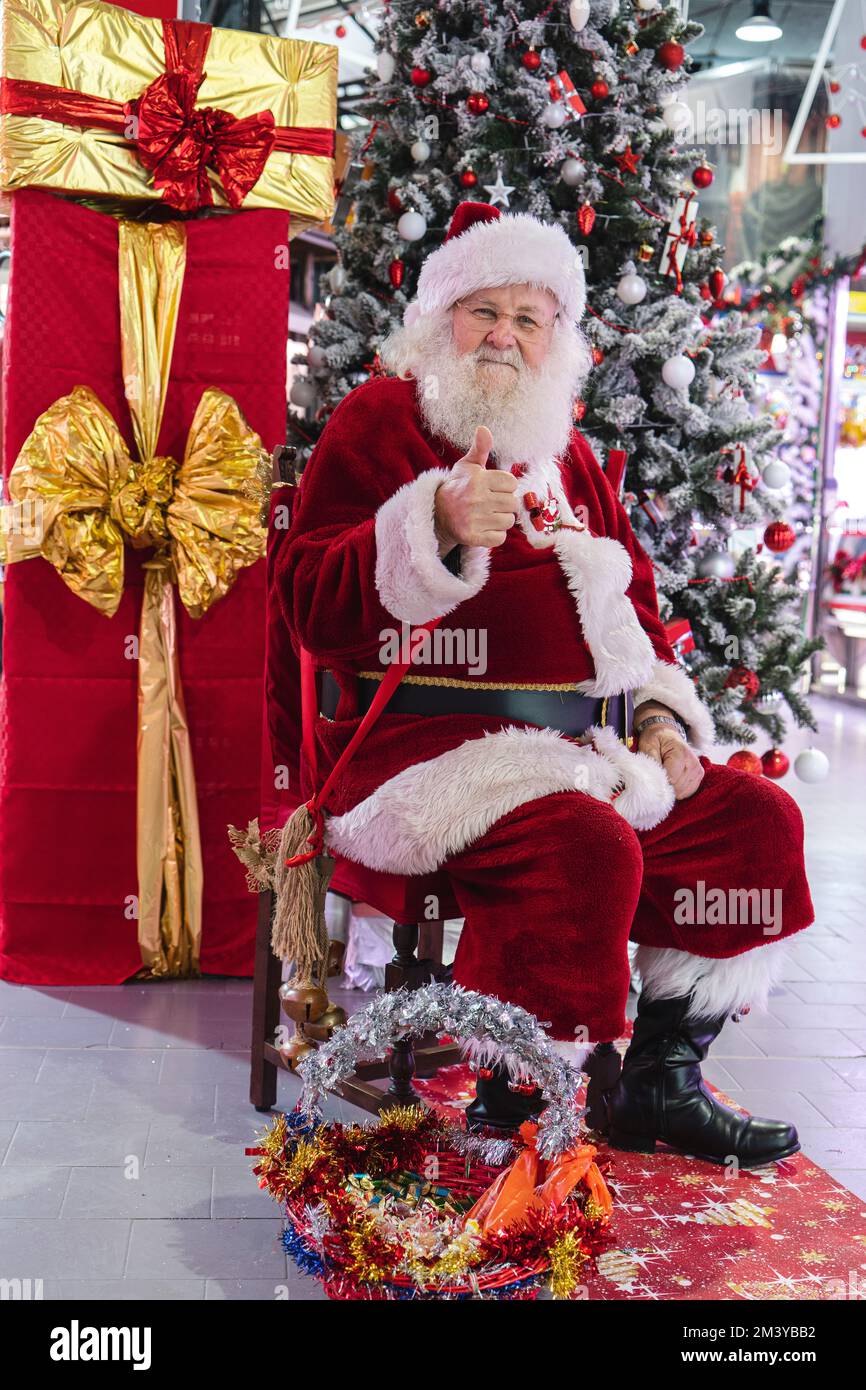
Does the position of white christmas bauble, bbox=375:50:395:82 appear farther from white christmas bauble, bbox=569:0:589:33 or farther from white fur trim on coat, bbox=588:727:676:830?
white fur trim on coat, bbox=588:727:676:830

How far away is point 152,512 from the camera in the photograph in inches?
121

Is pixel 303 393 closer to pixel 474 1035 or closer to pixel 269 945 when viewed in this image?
pixel 269 945

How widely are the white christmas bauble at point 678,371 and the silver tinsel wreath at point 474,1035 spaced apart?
2.05 metres

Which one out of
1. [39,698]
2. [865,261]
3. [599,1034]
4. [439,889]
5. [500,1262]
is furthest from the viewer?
[865,261]

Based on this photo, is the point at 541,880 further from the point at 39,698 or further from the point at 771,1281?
the point at 39,698

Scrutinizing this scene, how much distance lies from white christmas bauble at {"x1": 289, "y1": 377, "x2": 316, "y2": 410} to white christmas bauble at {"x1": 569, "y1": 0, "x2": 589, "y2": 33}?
117cm

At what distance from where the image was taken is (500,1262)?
66.8 inches

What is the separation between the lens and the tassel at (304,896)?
2275mm

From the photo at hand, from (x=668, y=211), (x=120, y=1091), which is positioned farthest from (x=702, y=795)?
(x=668, y=211)

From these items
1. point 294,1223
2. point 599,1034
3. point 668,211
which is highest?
point 668,211

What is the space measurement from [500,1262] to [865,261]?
30.2 ft

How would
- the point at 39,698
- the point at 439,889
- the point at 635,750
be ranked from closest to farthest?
the point at 439,889 < the point at 635,750 < the point at 39,698

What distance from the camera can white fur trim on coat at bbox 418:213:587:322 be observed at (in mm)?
2305

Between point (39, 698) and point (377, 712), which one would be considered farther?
point (39, 698)
